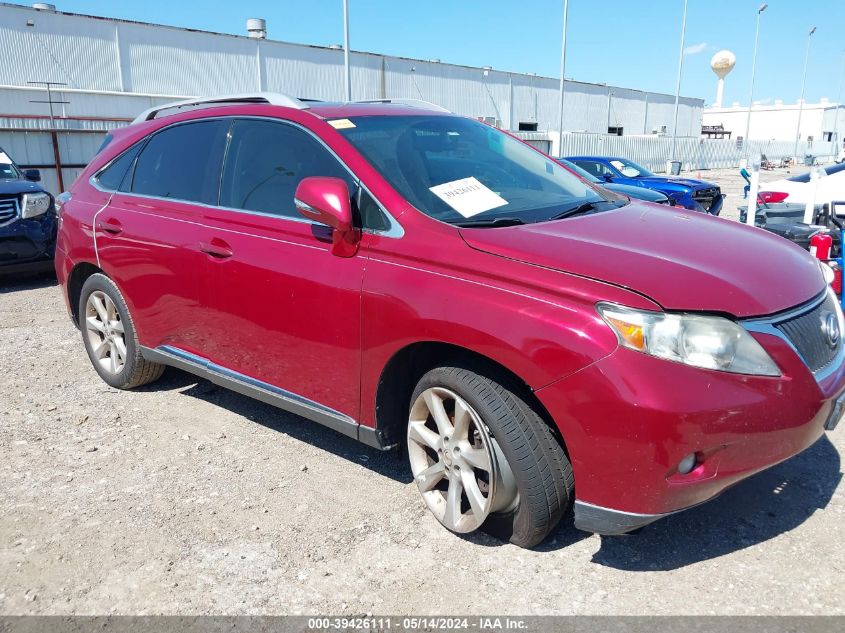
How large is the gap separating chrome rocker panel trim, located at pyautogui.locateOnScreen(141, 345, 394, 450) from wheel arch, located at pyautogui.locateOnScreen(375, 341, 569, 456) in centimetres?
9

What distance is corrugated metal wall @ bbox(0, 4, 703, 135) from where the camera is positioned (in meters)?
26.4

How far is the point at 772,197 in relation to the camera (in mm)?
8242

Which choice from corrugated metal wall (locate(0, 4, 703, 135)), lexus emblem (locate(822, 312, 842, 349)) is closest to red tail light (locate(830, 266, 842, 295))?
lexus emblem (locate(822, 312, 842, 349))

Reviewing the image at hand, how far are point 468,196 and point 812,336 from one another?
60.8 inches

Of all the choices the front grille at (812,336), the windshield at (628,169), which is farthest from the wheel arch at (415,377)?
the windshield at (628,169)

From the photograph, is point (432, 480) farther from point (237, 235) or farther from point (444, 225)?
point (237, 235)

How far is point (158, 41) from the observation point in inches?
1163

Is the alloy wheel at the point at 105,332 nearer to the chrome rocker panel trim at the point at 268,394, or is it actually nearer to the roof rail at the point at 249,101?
the chrome rocker panel trim at the point at 268,394

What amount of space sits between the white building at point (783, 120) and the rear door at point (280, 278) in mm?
83303

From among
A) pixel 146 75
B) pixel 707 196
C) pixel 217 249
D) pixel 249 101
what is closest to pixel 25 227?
pixel 249 101

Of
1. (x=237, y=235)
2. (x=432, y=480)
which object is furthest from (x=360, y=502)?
(x=237, y=235)

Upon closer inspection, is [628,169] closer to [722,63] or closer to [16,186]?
[16,186]

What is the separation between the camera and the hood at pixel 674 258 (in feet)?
8.08

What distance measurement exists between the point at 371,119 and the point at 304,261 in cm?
90
